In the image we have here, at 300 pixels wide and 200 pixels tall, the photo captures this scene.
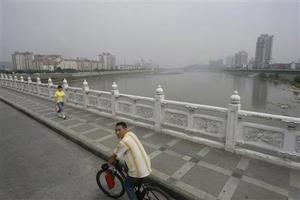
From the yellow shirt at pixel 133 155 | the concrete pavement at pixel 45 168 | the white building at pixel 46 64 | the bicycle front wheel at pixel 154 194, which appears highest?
the white building at pixel 46 64

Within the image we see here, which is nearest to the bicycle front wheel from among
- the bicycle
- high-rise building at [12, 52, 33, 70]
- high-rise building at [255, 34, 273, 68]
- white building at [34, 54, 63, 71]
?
the bicycle

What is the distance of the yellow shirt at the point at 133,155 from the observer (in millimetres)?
2236

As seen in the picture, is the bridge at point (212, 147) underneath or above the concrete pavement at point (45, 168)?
above

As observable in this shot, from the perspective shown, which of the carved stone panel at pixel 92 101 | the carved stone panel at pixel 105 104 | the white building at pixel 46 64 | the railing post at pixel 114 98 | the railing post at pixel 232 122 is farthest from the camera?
the white building at pixel 46 64

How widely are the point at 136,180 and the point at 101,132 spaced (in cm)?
326

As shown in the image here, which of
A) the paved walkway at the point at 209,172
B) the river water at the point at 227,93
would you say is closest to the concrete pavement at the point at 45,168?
the paved walkway at the point at 209,172

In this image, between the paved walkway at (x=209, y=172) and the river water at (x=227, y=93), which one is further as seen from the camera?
the river water at (x=227, y=93)

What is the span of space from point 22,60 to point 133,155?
97.1m

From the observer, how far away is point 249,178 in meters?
3.02

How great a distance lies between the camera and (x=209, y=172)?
323 centimetres

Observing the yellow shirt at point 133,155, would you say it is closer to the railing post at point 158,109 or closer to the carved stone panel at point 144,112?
the railing post at point 158,109

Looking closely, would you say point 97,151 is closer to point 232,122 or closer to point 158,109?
point 158,109

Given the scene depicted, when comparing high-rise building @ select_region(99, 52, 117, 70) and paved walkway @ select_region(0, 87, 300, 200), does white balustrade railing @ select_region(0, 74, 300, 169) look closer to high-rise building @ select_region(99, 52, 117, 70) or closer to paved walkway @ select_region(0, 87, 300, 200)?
paved walkway @ select_region(0, 87, 300, 200)

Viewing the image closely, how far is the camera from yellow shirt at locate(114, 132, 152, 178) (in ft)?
7.34
